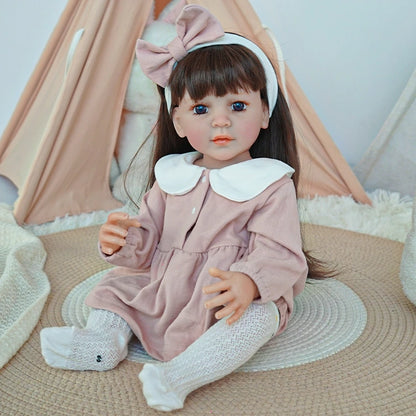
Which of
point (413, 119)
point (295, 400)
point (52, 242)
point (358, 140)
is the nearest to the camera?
point (295, 400)

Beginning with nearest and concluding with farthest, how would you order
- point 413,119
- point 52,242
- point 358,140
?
point 52,242
point 413,119
point 358,140

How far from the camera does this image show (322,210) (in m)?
1.81

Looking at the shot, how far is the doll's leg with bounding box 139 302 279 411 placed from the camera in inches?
33.4

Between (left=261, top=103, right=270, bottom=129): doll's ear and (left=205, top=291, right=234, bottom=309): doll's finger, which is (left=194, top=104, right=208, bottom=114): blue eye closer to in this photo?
(left=261, top=103, right=270, bottom=129): doll's ear

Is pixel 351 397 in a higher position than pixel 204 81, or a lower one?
lower

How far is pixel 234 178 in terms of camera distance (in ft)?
3.33

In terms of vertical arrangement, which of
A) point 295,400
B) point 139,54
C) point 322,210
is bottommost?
point 322,210

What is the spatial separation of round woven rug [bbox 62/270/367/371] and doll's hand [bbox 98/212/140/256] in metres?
0.19

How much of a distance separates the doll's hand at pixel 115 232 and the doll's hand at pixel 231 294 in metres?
0.20

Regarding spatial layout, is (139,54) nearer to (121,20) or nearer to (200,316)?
(200,316)

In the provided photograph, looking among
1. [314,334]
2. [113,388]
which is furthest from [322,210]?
[113,388]

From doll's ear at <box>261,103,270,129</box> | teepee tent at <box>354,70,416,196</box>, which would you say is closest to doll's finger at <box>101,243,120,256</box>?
doll's ear at <box>261,103,270,129</box>

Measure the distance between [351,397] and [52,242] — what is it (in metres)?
0.95

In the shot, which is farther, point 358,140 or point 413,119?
point 358,140
